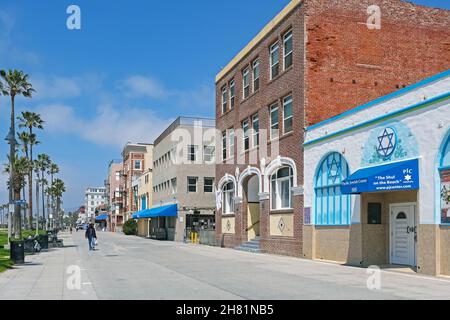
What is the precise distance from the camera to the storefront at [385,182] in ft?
51.5

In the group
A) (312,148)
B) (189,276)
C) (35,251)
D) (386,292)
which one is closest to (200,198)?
(35,251)

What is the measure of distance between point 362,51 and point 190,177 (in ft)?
92.8

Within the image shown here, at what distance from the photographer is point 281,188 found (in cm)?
2756

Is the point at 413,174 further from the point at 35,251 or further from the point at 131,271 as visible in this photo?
the point at 35,251

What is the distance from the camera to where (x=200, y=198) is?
50750 mm

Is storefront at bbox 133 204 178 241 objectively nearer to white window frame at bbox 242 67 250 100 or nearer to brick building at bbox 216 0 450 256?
white window frame at bbox 242 67 250 100

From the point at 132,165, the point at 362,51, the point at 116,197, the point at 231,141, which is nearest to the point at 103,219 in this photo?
the point at 116,197

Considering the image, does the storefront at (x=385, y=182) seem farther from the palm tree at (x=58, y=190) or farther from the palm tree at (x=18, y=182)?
the palm tree at (x=58, y=190)

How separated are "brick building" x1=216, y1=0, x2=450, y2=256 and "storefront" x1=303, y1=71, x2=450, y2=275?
5.68 feet

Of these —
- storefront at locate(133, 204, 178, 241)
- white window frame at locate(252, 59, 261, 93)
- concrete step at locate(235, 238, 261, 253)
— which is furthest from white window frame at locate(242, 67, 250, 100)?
storefront at locate(133, 204, 178, 241)

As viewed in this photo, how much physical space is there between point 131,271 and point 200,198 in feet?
109

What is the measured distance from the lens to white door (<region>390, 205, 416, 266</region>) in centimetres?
1845

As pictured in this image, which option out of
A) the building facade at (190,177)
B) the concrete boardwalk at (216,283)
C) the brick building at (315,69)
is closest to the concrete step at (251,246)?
the brick building at (315,69)

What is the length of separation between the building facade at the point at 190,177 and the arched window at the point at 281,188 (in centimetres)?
2034
